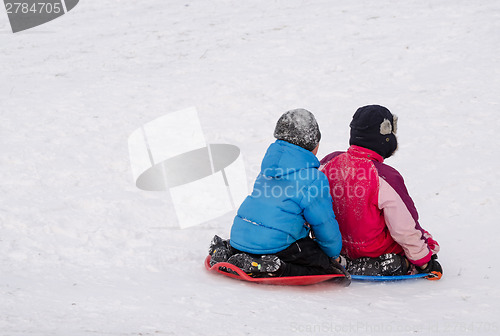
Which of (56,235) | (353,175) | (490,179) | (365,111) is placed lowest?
(490,179)

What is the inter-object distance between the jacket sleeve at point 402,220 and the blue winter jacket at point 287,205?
14.9 inches

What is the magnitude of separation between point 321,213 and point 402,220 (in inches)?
23.3

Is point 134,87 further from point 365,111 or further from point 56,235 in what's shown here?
point 365,111

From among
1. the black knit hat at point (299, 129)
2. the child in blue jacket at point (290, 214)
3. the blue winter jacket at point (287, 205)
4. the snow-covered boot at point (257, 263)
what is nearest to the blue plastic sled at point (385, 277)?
the child in blue jacket at point (290, 214)

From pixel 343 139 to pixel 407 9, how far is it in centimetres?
426

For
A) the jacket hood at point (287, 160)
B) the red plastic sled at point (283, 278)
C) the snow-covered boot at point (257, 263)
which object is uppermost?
the jacket hood at point (287, 160)

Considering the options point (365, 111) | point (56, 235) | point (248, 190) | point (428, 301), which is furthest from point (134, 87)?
point (428, 301)

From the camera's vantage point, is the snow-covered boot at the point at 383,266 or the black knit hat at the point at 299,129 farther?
the snow-covered boot at the point at 383,266

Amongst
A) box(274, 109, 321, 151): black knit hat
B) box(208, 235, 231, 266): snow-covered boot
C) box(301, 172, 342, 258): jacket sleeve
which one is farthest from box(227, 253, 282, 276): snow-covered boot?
box(274, 109, 321, 151): black knit hat

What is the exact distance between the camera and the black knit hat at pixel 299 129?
3973 millimetres

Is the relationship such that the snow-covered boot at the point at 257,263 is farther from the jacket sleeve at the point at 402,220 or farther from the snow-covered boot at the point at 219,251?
the jacket sleeve at the point at 402,220

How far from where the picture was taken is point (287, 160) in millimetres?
3947

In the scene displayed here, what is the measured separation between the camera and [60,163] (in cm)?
Answer: 622

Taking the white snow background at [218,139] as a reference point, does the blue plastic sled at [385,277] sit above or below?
below
